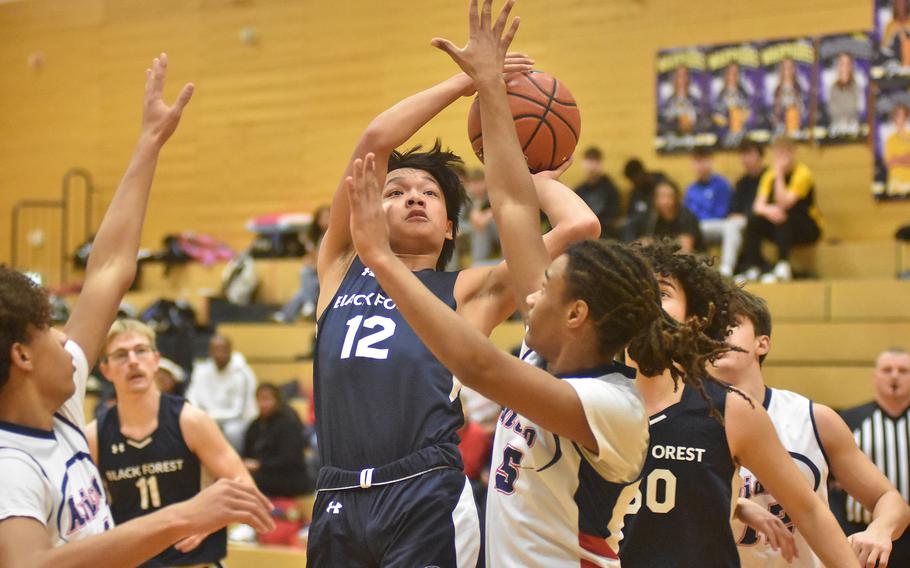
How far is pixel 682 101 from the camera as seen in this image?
11.6 meters

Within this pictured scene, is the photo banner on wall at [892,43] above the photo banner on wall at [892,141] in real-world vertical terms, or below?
above

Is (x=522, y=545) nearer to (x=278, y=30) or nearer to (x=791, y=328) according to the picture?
(x=791, y=328)

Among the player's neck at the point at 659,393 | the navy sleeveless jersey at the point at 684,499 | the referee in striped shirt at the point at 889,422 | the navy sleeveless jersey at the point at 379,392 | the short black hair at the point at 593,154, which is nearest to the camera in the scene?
the navy sleeveless jersey at the point at 379,392

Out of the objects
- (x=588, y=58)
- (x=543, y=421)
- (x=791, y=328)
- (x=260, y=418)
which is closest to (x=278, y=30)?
(x=588, y=58)

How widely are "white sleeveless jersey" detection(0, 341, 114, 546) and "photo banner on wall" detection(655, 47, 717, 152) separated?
31.5 feet

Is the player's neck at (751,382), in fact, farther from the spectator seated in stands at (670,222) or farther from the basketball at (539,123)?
the spectator seated in stands at (670,222)

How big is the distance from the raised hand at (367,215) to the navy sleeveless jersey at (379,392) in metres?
0.75

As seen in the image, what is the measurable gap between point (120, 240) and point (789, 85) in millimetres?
9309

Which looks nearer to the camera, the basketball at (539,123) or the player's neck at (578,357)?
the player's neck at (578,357)

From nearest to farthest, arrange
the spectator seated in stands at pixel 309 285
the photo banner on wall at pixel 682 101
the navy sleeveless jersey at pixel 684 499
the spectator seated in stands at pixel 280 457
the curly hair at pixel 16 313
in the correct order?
the curly hair at pixel 16 313 → the navy sleeveless jersey at pixel 684 499 → the spectator seated in stands at pixel 280 457 → the photo banner on wall at pixel 682 101 → the spectator seated in stands at pixel 309 285

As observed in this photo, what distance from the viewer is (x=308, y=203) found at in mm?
13945

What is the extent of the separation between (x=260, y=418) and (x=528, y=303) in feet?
23.0

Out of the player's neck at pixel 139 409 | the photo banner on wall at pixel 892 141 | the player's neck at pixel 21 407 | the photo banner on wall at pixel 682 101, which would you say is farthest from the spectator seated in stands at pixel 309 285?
the player's neck at pixel 21 407

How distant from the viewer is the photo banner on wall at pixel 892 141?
34.7 feet
